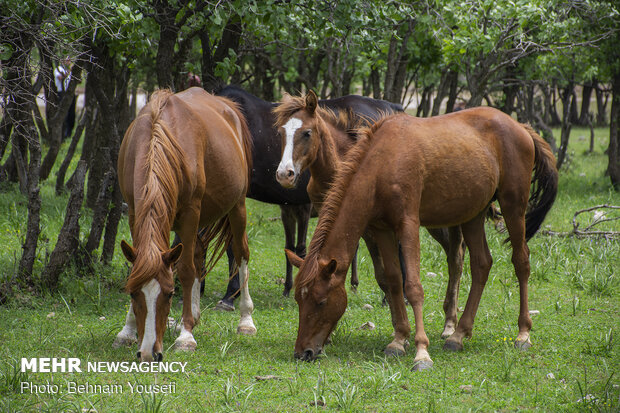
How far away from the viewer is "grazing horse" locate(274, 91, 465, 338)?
6.28 metres

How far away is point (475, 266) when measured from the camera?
255 inches

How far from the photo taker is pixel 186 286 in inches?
235

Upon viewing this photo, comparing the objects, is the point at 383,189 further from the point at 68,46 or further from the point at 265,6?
the point at 68,46

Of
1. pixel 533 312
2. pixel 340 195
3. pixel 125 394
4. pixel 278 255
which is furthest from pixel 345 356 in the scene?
pixel 278 255

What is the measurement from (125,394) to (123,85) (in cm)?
517

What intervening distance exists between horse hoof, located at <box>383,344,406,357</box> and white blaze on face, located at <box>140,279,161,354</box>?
2038mm

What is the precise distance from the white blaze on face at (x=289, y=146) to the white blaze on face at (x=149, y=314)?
173 centimetres

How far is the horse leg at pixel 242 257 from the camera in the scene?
6816mm

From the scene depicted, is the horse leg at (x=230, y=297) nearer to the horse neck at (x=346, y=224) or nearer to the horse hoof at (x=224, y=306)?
the horse hoof at (x=224, y=306)

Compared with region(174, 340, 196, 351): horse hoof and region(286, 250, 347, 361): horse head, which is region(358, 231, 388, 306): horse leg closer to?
region(286, 250, 347, 361): horse head

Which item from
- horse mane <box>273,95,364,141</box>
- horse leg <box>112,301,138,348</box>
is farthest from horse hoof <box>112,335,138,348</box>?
horse mane <box>273,95,364,141</box>

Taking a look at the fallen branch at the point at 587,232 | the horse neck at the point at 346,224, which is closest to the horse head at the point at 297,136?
the horse neck at the point at 346,224

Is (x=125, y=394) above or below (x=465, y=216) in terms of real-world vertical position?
below

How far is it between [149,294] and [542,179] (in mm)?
4091
